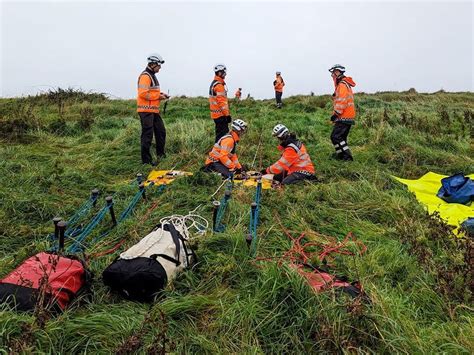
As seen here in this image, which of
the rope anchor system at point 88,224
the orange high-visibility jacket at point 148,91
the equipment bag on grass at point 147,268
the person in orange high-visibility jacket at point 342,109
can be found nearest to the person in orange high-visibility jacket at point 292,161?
the person in orange high-visibility jacket at point 342,109

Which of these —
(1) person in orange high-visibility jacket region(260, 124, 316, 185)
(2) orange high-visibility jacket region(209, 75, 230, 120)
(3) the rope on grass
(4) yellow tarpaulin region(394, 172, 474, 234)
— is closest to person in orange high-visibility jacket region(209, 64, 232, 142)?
(2) orange high-visibility jacket region(209, 75, 230, 120)

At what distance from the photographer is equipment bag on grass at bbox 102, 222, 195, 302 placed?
257 cm

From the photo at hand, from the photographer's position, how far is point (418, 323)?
2.48 metres

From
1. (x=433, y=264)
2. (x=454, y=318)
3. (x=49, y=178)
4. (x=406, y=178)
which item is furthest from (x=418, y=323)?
(x=49, y=178)

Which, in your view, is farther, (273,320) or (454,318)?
(454,318)

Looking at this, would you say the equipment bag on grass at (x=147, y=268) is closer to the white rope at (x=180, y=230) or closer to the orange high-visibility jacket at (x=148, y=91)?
the white rope at (x=180, y=230)

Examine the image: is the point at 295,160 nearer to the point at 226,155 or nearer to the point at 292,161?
the point at 292,161

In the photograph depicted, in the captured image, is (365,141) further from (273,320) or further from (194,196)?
(273,320)

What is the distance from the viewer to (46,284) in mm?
2148

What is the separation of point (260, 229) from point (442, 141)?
6050 millimetres

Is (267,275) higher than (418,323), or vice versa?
(267,275)

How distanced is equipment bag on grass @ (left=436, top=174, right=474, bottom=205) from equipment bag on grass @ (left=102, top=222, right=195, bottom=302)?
384 cm

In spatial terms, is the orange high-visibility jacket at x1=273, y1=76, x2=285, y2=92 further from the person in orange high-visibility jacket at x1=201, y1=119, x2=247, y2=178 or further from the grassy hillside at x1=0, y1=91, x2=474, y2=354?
the person in orange high-visibility jacket at x1=201, y1=119, x2=247, y2=178

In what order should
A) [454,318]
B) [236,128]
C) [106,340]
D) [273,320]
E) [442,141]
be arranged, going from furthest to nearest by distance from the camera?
1. [442,141]
2. [236,128]
3. [454,318]
4. [273,320]
5. [106,340]
